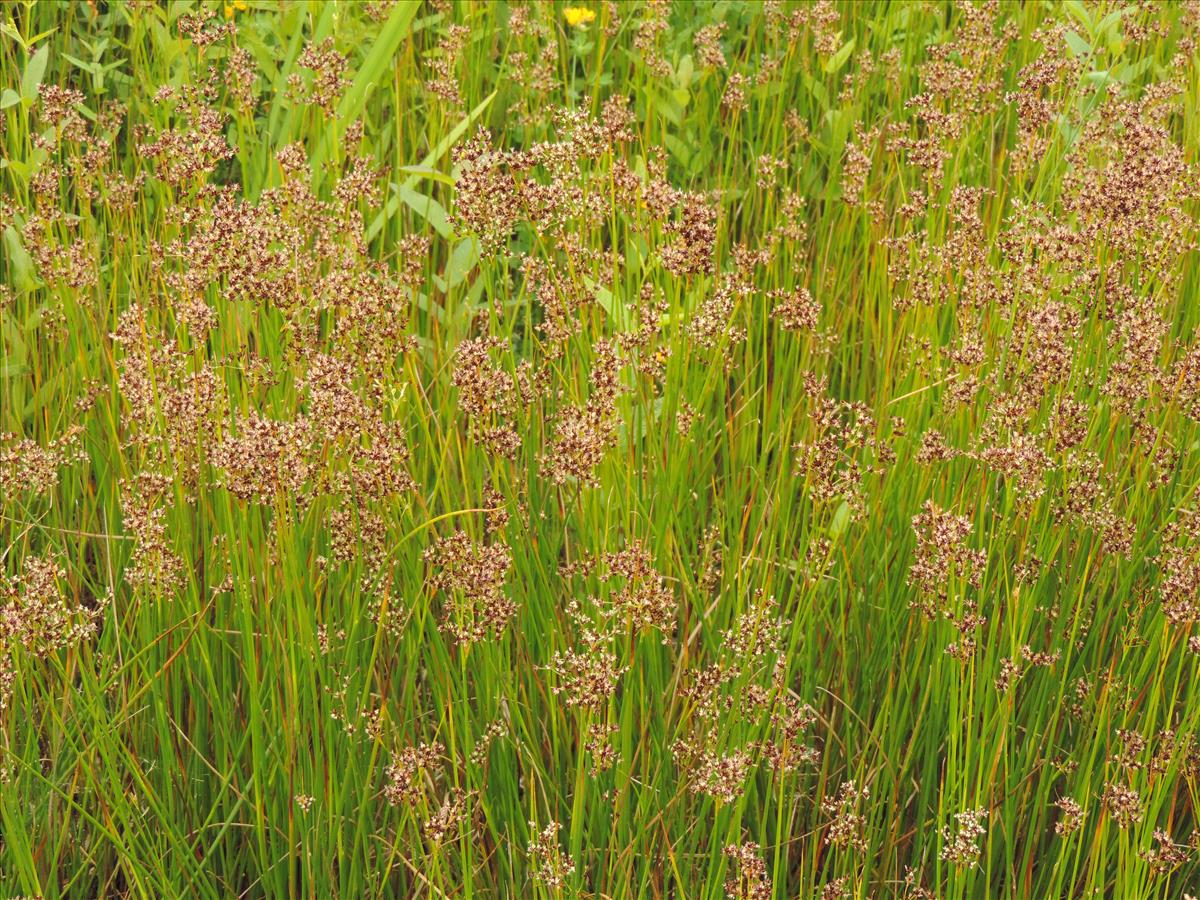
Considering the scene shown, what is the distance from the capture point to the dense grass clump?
200cm

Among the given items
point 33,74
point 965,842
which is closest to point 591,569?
point 965,842

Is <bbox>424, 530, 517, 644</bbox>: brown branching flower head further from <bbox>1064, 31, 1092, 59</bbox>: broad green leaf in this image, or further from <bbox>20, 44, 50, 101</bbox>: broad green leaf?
<bbox>1064, 31, 1092, 59</bbox>: broad green leaf

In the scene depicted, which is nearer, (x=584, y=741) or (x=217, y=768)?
(x=584, y=741)

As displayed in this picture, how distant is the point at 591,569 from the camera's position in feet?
7.58

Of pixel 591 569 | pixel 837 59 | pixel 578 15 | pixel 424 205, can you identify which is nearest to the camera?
pixel 591 569

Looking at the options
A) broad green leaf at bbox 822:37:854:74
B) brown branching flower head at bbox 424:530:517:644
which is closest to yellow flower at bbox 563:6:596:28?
broad green leaf at bbox 822:37:854:74

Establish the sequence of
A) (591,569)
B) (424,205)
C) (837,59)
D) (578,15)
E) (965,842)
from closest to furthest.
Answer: (965,842)
(591,569)
(424,205)
(837,59)
(578,15)

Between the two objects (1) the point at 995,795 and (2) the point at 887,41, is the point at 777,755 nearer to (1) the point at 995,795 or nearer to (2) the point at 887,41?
(1) the point at 995,795

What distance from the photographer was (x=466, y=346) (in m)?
2.04

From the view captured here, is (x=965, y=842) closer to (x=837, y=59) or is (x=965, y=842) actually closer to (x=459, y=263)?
(x=459, y=263)

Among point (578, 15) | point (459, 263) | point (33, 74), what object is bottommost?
point (459, 263)

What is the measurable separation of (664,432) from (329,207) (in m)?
0.96

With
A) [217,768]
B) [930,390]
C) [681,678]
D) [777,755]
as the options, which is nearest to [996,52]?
[930,390]

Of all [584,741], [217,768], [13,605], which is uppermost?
[13,605]
